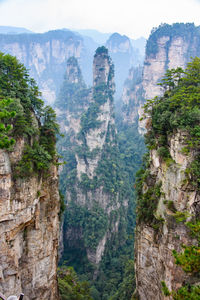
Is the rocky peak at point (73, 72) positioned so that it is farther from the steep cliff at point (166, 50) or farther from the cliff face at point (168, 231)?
the cliff face at point (168, 231)

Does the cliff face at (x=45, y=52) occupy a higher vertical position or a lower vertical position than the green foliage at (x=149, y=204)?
higher

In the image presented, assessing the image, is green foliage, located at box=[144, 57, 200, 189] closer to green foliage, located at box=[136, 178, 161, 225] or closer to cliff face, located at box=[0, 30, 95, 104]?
green foliage, located at box=[136, 178, 161, 225]

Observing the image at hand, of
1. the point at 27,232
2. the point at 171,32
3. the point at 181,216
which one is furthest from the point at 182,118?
the point at 171,32

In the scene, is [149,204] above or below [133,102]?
below

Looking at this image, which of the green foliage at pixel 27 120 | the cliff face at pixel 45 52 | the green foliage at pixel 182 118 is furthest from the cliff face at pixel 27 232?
the cliff face at pixel 45 52

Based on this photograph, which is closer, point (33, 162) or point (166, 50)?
point (33, 162)

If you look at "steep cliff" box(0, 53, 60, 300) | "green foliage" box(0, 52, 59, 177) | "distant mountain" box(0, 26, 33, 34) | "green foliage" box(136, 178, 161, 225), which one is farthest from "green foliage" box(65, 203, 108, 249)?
"distant mountain" box(0, 26, 33, 34)

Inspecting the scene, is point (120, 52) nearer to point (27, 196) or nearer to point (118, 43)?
point (118, 43)
